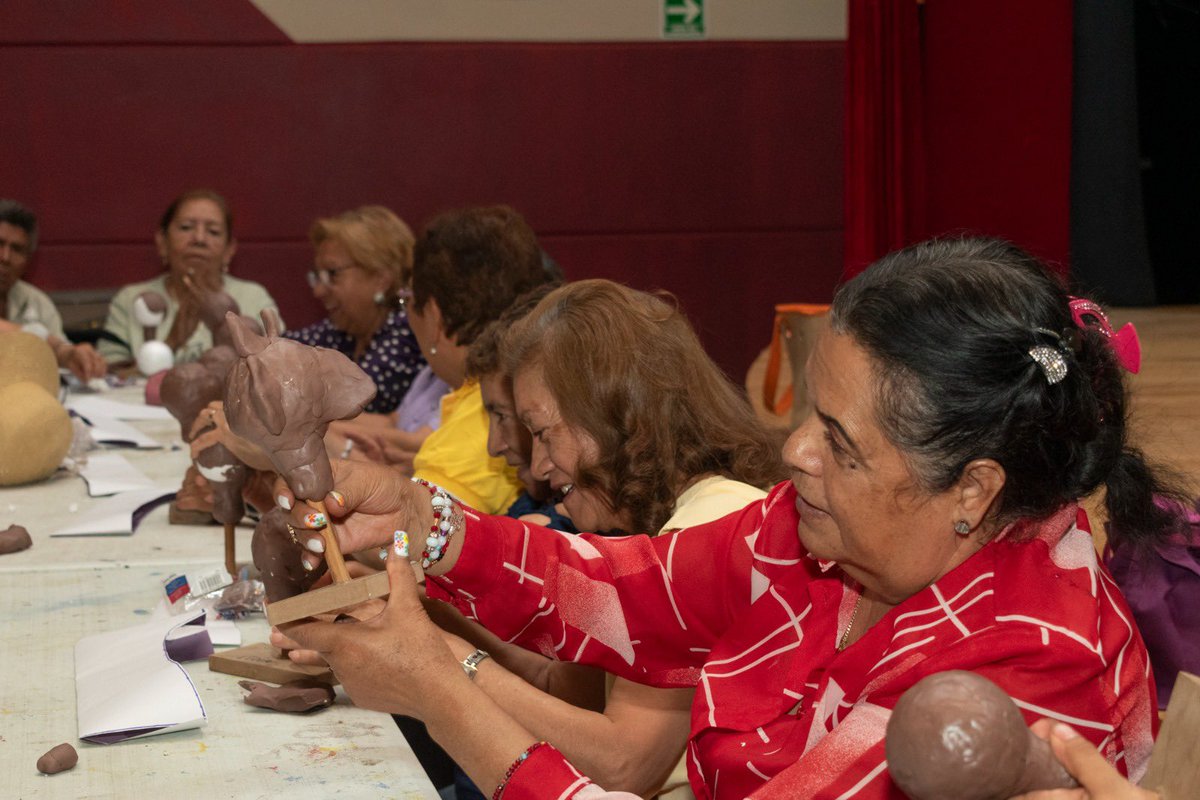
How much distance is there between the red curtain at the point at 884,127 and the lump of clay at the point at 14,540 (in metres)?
2.87

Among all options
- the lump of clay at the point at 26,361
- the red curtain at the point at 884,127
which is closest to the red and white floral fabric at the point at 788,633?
the lump of clay at the point at 26,361

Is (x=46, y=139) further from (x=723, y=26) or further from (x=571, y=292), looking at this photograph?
(x=571, y=292)

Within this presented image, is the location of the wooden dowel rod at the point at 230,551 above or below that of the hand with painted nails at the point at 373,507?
below

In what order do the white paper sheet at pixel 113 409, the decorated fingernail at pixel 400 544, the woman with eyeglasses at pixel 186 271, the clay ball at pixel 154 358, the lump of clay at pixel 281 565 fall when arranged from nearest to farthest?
the decorated fingernail at pixel 400 544, the lump of clay at pixel 281 565, the white paper sheet at pixel 113 409, the clay ball at pixel 154 358, the woman with eyeglasses at pixel 186 271

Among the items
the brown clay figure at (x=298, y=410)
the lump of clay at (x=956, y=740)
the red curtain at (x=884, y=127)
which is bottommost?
the lump of clay at (x=956, y=740)

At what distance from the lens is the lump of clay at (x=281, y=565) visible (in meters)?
1.34

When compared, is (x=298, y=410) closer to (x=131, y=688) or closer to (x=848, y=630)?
(x=131, y=688)

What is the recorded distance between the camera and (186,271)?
4.46m

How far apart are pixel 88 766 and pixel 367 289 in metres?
2.54

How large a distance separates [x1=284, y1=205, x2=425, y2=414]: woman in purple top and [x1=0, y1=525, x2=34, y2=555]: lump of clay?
1585 mm

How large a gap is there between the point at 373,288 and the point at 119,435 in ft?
3.22

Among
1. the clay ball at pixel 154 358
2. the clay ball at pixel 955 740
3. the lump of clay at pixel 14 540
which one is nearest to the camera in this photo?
the clay ball at pixel 955 740

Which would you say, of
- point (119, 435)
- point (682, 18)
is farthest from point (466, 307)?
point (682, 18)

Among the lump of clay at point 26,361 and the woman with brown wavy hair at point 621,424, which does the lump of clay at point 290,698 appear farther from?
the lump of clay at point 26,361
